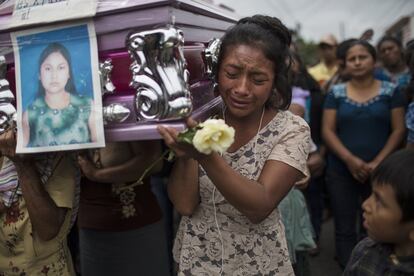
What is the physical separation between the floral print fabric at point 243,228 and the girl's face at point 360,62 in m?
2.24

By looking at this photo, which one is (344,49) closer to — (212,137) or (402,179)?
(402,179)

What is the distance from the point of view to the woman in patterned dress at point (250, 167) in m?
1.57

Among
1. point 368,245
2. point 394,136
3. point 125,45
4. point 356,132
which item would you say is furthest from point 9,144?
point 394,136

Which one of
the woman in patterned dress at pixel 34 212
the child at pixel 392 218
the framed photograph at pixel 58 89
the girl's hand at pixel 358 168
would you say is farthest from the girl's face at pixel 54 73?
the girl's hand at pixel 358 168

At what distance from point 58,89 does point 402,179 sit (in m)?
1.10

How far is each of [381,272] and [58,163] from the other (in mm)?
1216

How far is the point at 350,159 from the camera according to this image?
368cm

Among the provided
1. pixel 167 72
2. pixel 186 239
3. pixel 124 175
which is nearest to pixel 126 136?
pixel 167 72

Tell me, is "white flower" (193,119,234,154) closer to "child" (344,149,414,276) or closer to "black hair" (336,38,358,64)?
"child" (344,149,414,276)

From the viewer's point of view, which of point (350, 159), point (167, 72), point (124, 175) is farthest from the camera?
point (350, 159)

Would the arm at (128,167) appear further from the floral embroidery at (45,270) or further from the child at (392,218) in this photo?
the child at (392,218)

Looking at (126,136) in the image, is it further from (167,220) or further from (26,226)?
(167,220)

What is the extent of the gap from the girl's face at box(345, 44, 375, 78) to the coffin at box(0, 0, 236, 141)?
226 cm

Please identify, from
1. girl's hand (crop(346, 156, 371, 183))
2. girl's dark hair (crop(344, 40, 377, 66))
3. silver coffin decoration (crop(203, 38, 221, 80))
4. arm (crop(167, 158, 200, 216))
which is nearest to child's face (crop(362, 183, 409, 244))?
arm (crop(167, 158, 200, 216))
